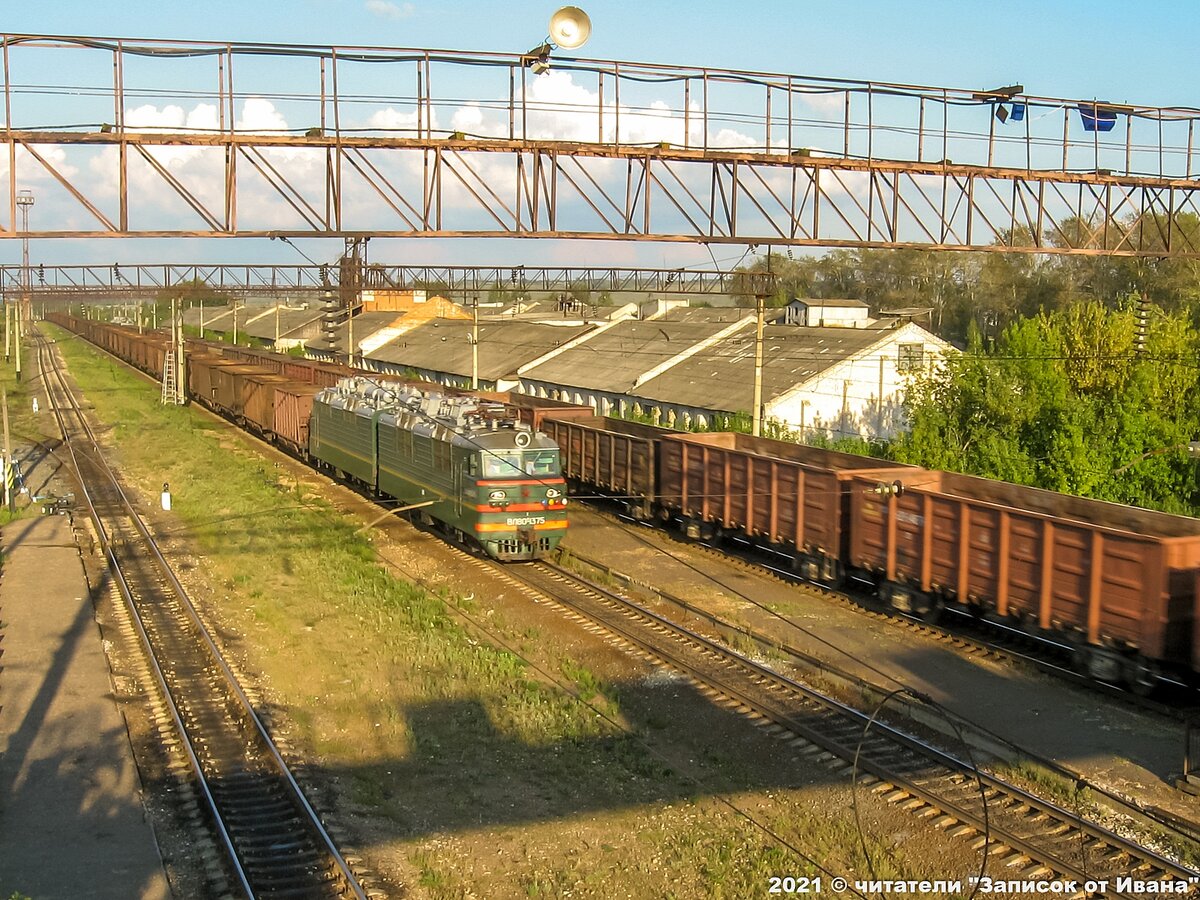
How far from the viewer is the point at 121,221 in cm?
1599

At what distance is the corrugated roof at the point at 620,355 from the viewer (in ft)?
157

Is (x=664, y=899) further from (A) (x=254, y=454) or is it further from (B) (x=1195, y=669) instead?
(A) (x=254, y=454)

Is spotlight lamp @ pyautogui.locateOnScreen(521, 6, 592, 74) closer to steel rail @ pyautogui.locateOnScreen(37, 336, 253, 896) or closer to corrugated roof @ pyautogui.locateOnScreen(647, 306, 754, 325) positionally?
steel rail @ pyautogui.locateOnScreen(37, 336, 253, 896)

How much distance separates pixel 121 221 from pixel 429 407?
9385mm

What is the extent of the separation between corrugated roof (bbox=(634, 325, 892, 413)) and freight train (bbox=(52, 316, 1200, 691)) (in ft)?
34.4

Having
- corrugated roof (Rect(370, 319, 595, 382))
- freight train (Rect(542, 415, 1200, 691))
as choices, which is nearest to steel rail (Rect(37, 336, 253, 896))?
freight train (Rect(542, 415, 1200, 691))

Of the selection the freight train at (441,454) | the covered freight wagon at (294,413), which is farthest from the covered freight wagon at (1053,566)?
the covered freight wagon at (294,413)

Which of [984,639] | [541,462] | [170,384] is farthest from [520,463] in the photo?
[170,384]

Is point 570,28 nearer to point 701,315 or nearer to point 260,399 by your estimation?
point 260,399

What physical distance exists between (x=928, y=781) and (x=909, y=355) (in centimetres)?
2967

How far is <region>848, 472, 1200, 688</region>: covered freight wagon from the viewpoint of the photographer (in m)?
14.1

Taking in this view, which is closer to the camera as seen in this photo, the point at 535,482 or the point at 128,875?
the point at 128,875

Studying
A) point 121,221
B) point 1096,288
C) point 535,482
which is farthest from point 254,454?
point 1096,288

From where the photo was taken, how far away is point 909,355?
39.6m
